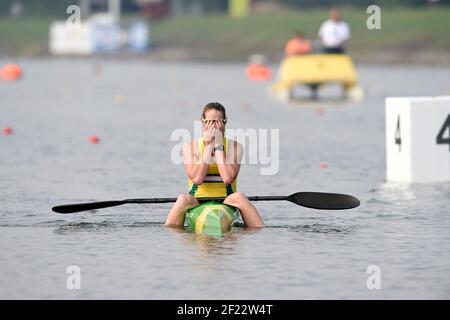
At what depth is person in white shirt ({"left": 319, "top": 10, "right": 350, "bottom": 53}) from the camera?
36.6 metres

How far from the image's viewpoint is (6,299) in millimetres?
10727

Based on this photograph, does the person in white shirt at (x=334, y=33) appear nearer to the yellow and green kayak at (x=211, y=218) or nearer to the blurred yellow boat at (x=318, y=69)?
the blurred yellow boat at (x=318, y=69)

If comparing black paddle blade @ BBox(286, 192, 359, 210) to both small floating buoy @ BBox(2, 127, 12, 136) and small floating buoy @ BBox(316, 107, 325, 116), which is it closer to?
small floating buoy @ BBox(2, 127, 12, 136)

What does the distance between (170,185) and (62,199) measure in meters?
1.93

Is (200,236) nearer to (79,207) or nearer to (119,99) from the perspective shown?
(79,207)

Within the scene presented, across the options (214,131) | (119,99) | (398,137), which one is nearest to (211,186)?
(214,131)

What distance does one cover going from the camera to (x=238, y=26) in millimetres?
76875

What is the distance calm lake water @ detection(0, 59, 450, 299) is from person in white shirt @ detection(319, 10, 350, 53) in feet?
11.7

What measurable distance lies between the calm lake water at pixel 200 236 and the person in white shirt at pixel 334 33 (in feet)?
11.7

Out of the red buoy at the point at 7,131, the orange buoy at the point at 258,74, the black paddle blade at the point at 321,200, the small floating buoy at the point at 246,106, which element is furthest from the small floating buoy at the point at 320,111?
the orange buoy at the point at 258,74

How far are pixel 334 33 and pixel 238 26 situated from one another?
131ft

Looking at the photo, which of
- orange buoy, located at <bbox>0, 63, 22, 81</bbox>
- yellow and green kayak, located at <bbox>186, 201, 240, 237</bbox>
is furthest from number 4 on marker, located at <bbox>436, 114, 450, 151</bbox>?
orange buoy, located at <bbox>0, 63, 22, 81</bbox>

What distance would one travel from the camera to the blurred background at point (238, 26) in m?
65.7
